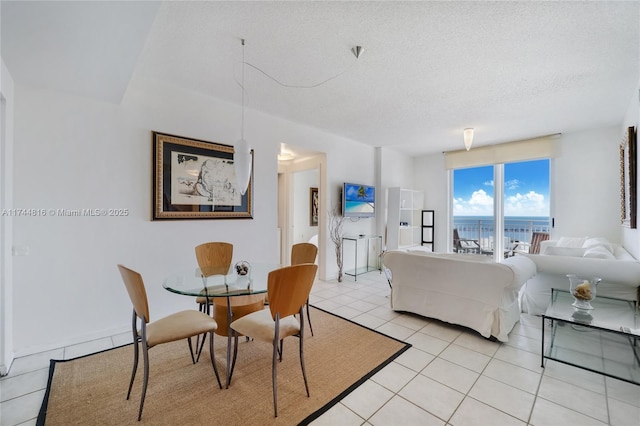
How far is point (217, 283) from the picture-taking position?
2.15 m

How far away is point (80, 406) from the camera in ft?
5.50

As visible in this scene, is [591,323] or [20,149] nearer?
[591,323]

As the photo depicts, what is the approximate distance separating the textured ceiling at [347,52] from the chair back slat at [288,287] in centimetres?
162

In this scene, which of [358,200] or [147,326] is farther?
[358,200]

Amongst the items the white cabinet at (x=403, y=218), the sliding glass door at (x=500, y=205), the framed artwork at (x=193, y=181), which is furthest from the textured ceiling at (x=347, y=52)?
the white cabinet at (x=403, y=218)

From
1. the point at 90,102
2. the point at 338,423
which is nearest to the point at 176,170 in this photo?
the point at 90,102

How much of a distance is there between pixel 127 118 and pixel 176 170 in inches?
25.7

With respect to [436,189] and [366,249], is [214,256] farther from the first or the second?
[436,189]

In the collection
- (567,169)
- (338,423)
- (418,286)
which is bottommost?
(338,423)

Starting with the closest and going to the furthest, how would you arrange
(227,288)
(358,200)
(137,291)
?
(137,291) < (227,288) < (358,200)

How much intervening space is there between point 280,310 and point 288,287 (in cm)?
16

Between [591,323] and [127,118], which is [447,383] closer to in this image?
[591,323]

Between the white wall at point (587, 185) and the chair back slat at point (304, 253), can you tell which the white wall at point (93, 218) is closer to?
the chair back slat at point (304, 253)

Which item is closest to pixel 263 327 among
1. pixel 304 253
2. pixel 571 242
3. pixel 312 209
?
pixel 304 253
